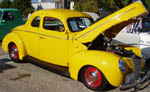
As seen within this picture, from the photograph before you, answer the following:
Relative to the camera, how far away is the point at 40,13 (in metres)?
5.43

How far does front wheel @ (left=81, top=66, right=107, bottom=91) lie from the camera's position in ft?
13.6

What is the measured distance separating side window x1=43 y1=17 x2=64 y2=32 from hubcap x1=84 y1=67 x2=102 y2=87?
1488mm

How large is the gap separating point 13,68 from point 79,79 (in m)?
2.28

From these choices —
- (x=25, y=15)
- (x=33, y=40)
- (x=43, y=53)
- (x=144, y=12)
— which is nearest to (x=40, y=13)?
(x=33, y=40)

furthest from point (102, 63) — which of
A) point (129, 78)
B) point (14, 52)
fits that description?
point (14, 52)

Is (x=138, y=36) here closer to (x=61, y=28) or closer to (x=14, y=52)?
(x=61, y=28)

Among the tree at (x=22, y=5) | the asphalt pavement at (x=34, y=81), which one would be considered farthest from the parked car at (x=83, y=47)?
the tree at (x=22, y=5)

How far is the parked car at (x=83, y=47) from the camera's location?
396 cm

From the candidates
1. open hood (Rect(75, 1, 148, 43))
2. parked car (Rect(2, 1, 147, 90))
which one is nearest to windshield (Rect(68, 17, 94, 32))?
parked car (Rect(2, 1, 147, 90))

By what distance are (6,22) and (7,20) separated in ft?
0.46

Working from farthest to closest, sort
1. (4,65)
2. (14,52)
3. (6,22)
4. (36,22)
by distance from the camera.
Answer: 1. (6,22)
2. (14,52)
3. (4,65)
4. (36,22)

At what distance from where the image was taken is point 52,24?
541 centimetres

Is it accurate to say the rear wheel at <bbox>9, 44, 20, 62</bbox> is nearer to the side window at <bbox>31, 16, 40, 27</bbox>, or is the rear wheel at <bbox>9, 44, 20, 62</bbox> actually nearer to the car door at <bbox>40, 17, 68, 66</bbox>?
the side window at <bbox>31, 16, 40, 27</bbox>

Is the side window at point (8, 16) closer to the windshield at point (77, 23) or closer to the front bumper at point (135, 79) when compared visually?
the windshield at point (77, 23)
